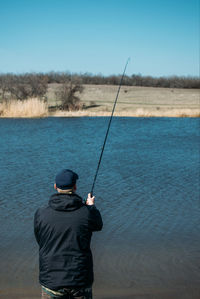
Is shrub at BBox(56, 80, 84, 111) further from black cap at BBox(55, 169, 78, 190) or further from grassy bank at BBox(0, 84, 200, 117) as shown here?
black cap at BBox(55, 169, 78, 190)

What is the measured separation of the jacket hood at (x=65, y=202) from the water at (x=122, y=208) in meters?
1.90

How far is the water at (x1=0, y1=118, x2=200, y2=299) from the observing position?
4723 mm

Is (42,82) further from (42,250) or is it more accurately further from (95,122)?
(42,250)

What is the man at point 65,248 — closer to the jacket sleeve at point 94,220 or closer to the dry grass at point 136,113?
the jacket sleeve at point 94,220

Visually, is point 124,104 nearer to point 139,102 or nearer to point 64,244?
point 139,102

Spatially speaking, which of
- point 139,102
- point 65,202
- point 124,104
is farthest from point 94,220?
point 139,102

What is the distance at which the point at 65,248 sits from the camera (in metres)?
2.81

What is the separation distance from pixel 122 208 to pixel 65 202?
4.94m

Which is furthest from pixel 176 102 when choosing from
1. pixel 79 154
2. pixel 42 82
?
pixel 79 154

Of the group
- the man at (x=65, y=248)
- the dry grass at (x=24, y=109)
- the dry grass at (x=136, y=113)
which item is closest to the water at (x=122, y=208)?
the man at (x=65, y=248)

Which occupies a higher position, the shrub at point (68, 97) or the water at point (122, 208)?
the shrub at point (68, 97)

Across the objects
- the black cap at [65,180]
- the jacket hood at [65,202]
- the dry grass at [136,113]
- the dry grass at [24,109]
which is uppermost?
the black cap at [65,180]

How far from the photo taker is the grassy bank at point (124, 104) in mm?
26844

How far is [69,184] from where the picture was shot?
2.90 m
